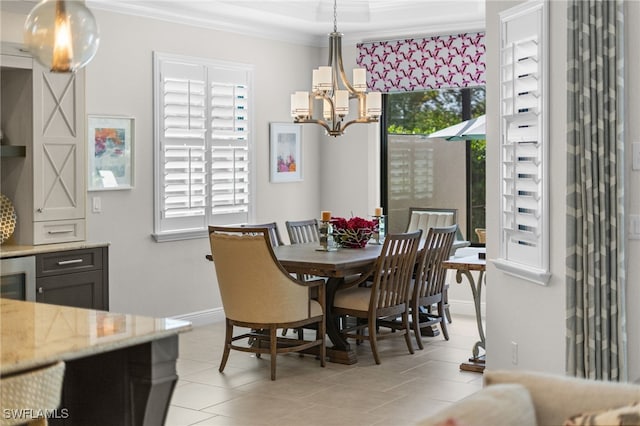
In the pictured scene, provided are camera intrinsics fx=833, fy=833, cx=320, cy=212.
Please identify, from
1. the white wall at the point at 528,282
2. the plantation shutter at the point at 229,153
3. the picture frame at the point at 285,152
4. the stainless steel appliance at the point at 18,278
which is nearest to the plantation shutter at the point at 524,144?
the white wall at the point at 528,282

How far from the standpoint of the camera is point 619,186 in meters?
3.83

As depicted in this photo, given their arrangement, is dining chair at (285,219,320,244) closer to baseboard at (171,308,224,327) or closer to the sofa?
baseboard at (171,308,224,327)

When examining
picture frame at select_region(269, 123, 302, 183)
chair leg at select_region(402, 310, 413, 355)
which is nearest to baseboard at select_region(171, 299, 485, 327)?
picture frame at select_region(269, 123, 302, 183)

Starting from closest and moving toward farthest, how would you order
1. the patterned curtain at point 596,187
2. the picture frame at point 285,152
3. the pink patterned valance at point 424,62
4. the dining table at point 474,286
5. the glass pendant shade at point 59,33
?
1. the glass pendant shade at point 59,33
2. the patterned curtain at point 596,187
3. the dining table at point 474,286
4. the pink patterned valance at point 424,62
5. the picture frame at point 285,152

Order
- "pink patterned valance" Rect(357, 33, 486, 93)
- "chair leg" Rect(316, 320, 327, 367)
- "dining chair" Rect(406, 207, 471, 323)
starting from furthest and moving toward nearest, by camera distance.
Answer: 1. "pink patterned valance" Rect(357, 33, 486, 93)
2. "dining chair" Rect(406, 207, 471, 323)
3. "chair leg" Rect(316, 320, 327, 367)

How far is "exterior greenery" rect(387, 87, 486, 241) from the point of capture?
830 cm

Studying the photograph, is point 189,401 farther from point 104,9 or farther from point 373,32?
point 373,32

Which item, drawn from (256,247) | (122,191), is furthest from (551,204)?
(122,191)

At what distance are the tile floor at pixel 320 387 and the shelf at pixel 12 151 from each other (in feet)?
6.18

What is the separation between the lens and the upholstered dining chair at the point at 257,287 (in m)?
5.56

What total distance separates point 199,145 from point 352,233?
186 cm

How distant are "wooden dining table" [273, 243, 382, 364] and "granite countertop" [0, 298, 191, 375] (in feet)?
8.72

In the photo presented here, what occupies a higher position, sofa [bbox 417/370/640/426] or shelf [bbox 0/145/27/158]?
shelf [bbox 0/145/27/158]

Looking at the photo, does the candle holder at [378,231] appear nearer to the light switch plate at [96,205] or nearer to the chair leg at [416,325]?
the chair leg at [416,325]
